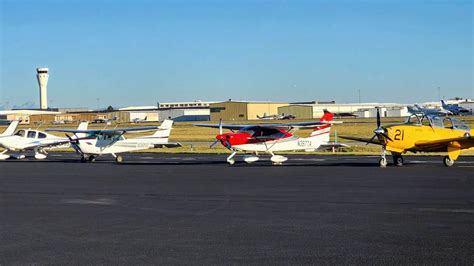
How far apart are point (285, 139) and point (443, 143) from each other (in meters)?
8.23

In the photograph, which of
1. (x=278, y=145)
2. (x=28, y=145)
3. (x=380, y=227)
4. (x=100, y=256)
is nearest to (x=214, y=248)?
(x=100, y=256)

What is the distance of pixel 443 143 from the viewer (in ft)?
91.9

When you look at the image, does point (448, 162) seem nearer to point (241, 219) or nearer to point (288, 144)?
point (288, 144)

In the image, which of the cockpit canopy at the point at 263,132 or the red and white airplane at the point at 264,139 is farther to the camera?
the cockpit canopy at the point at 263,132

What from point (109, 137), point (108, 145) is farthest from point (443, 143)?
point (109, 137)

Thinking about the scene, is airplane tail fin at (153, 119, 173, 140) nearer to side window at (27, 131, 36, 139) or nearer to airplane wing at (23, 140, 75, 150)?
airplane wing at (23, 140, 75, 150)

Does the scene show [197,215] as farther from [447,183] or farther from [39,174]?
[39,174]

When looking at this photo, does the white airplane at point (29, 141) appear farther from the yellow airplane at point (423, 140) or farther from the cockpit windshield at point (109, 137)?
the yellow airplane at point (423, 140)

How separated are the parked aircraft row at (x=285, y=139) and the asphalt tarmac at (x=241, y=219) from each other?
4.86 m

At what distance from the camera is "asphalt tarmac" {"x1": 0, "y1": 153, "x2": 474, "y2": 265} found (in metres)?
9.41

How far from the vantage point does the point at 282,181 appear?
70.3 feet

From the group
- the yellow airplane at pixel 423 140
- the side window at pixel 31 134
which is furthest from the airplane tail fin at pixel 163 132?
the yellow airplane at pixel 423 140

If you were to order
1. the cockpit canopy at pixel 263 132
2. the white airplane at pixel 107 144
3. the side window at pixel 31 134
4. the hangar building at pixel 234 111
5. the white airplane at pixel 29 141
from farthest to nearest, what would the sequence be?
the hangar building at pixel 234 111 → the side window at pixel 31 134 → the white airplane at pixel 29 141 → the white airplane at pixel 107 144 → the cockpit canopy at pixel 263 132

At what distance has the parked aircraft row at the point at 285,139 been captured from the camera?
92.0 feet
